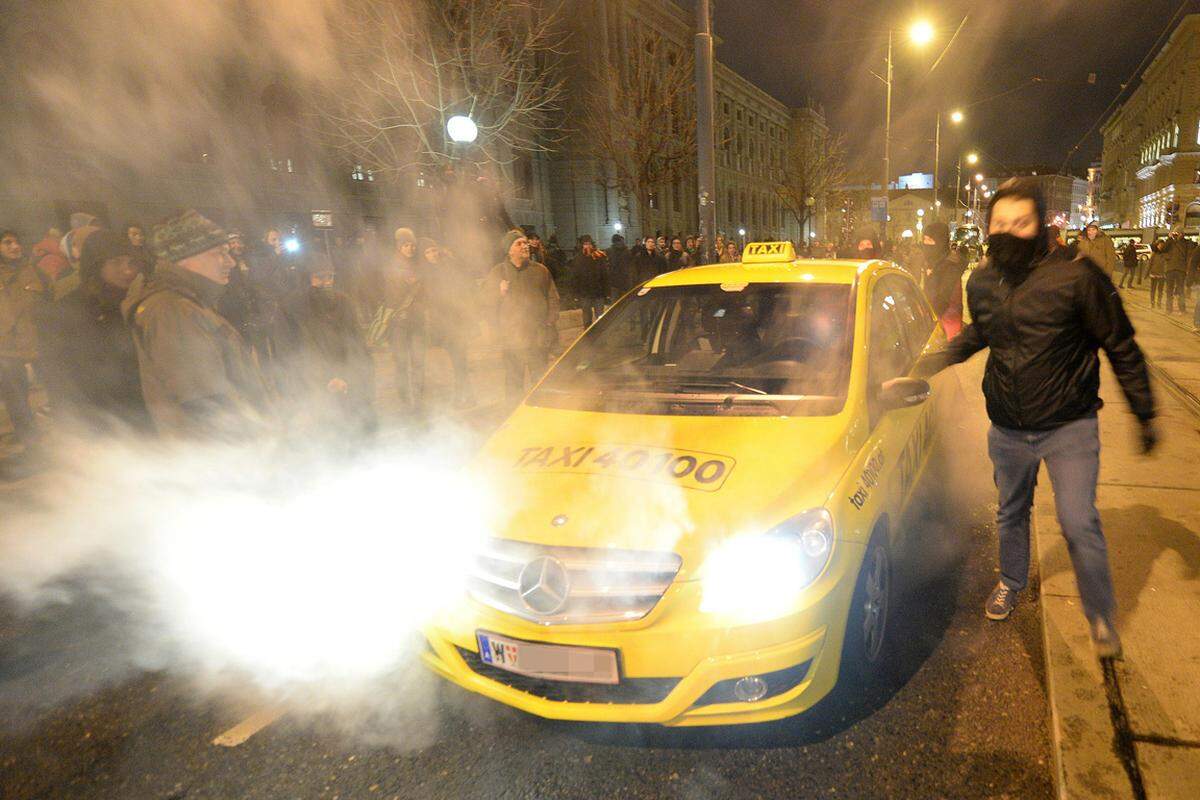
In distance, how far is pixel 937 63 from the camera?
26031 millimetres

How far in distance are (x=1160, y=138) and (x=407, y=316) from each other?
98.1m

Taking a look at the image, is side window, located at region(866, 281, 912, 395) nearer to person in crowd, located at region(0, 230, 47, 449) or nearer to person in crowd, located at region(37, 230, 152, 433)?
person in crowd, located at region(37, 230, 152, 433)

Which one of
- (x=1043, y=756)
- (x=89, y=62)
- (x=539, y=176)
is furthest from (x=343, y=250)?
(x=1043, y=756)

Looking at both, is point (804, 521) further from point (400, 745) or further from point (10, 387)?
point (10, 387)

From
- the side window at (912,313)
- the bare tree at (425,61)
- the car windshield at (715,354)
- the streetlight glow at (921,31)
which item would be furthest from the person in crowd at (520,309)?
the streetlight glow at (921,31)

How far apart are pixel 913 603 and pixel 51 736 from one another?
362 centimetres

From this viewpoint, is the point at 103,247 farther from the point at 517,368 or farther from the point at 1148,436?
the point at 1148,436

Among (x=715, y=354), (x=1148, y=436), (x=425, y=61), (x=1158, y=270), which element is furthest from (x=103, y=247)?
(x=1158, y=270)

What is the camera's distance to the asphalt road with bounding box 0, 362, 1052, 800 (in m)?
2.45

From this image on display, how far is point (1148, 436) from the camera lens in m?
2.79

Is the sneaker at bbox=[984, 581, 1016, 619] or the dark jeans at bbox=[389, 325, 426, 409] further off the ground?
the dark jeans at bbox=[389, 325, 426, 409]

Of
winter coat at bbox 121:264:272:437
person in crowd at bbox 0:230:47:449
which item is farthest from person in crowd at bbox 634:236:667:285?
winter coat at bbox 121:264:272:437

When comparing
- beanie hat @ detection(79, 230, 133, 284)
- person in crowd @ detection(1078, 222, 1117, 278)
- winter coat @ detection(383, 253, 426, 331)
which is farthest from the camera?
person in crowd @ detection(1078, 222, 1117, 278)

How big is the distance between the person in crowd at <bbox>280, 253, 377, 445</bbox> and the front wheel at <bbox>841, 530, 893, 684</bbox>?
455 cm
